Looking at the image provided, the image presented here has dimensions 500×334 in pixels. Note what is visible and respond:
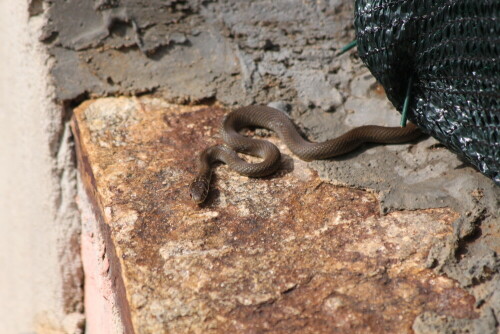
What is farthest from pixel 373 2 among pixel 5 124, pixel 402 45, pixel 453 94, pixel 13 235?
pixel 13 235

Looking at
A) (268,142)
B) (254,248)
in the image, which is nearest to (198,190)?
(254,248)

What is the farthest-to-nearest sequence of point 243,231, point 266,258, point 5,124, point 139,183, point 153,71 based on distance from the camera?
1. point 5,124
2. point 153,71
3. point 139,183
4. point 243,231
5. point 266,258

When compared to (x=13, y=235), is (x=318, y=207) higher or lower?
higher

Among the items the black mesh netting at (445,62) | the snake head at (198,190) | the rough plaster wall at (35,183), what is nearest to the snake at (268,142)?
the snake head at (198,190)

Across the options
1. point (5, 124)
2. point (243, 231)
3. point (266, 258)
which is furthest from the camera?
point (5, 124)

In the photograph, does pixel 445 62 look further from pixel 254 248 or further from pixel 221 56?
→ pixel 221 56

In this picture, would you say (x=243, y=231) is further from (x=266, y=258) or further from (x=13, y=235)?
(x=13, y=235)

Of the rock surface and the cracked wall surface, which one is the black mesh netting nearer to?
the rock surface
